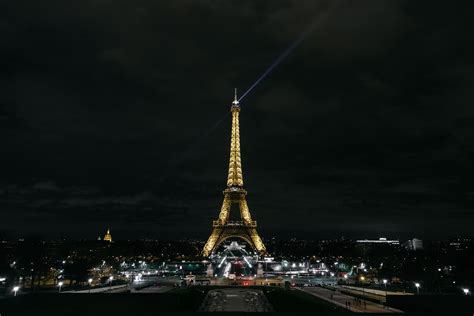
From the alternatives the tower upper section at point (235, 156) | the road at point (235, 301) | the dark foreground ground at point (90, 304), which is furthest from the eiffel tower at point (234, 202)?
the dark foreground ground at point (90, 304)

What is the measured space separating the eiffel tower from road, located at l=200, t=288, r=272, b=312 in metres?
40.4

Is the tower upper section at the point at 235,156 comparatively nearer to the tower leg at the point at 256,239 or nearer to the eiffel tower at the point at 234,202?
the eiffel tower at the point at 234,202

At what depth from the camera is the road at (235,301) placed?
3525 centimetres

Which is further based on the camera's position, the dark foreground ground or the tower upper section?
the tower upper section

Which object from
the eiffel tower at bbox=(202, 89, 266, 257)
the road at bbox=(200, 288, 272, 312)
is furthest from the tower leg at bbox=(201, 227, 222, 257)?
the road at bbox=(200, 288, 272, 312)

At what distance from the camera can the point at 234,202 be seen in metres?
92.9

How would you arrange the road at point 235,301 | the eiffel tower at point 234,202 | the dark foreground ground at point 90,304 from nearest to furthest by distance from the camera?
the dark foreground ground at point 90,304 → the road at point 235,301 → the eiffel tower at point 234,202

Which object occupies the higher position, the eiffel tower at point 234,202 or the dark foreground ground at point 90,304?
the eiffel tower at point 234,202

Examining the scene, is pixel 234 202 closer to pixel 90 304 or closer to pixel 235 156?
pixel 235 156

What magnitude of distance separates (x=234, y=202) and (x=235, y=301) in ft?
171

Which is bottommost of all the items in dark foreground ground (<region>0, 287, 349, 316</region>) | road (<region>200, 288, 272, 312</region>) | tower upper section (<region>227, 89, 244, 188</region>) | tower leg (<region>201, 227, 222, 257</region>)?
road (<region>200, 288, 272, 312</region>)

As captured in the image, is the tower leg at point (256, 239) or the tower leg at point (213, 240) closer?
the tower leg at point (213, 240)

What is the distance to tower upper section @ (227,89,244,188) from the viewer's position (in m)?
93.1

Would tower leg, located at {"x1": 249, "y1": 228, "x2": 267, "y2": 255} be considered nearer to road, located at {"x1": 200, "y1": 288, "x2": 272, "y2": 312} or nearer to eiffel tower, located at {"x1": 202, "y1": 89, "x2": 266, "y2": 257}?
eiffel tower, located at {"x1": 202, "y1": 89, "x2": 266, "y2": 257}
